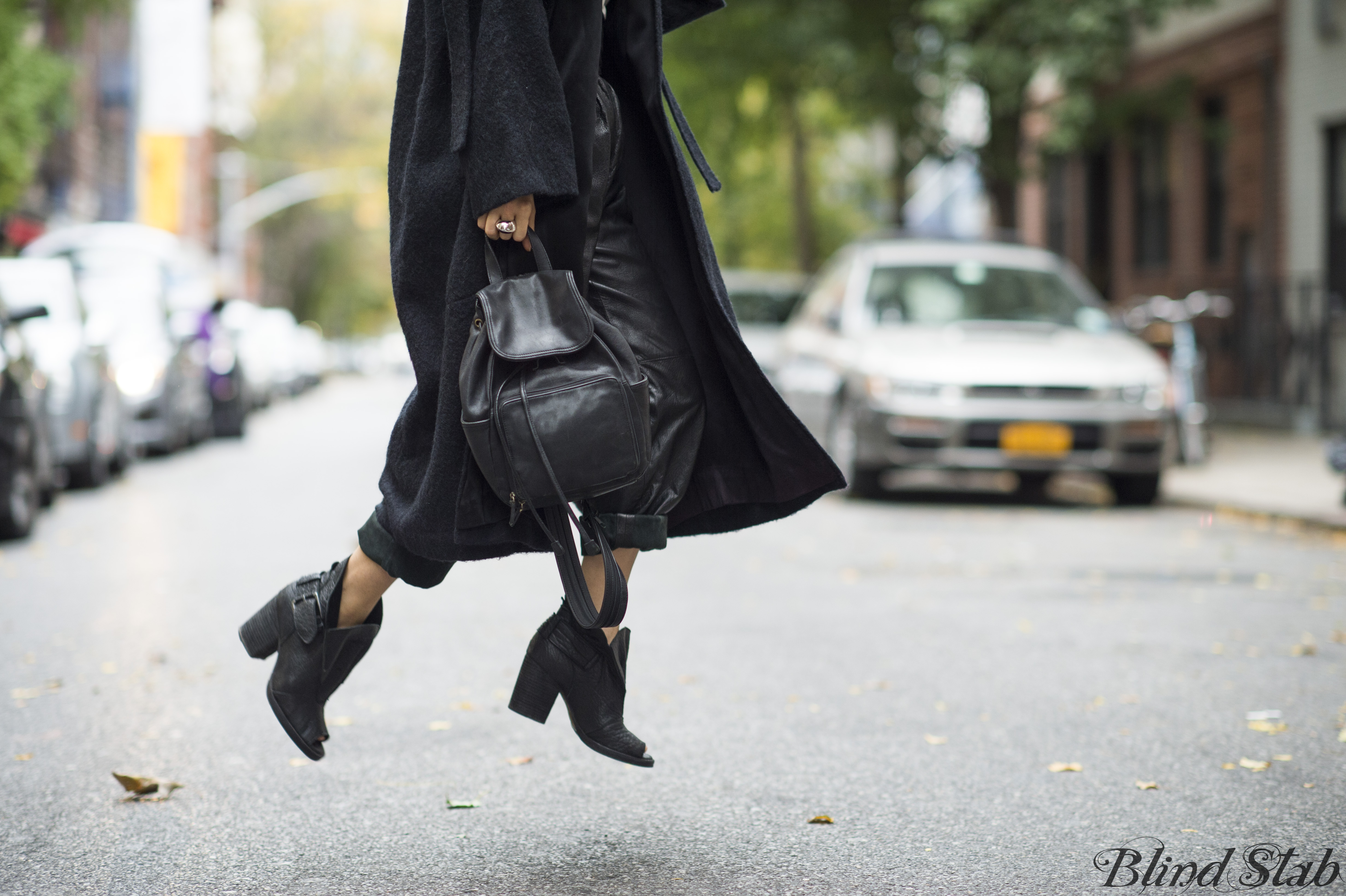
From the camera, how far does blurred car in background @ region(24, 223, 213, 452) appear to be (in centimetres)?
1593

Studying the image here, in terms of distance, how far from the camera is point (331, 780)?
4.13m

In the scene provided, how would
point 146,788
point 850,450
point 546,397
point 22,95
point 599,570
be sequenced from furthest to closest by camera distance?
point 22,95 → point 850,450 → point 146,788 → point 599,570 → point 546,397

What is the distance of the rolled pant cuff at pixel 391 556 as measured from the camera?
341 centimetres

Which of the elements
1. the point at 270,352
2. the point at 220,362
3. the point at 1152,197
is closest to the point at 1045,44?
the point at 1152,197

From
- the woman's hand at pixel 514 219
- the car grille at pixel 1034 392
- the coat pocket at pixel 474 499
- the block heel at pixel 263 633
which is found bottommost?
the car grille at pixel 1034 392

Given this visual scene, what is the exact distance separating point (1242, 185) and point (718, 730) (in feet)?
62.9

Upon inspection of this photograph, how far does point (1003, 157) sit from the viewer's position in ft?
61.1

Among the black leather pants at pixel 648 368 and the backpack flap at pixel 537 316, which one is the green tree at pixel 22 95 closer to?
the black leather pants at pixel 648 368

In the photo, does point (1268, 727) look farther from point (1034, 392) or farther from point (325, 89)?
point (325, 89)

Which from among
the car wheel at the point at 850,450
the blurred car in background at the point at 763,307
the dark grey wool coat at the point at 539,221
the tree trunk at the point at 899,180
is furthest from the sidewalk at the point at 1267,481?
the dark grey wool coat at the point at 539,221

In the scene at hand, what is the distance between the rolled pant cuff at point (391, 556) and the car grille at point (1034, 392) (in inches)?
308

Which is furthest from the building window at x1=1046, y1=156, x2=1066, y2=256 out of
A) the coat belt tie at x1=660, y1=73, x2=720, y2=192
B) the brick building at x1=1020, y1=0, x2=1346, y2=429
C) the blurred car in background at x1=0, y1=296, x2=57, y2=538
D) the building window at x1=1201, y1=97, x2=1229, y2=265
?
the coat belt tie at x1=660, y1=73, x2=720, y2=192

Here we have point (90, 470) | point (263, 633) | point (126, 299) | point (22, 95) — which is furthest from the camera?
point (126, 299)

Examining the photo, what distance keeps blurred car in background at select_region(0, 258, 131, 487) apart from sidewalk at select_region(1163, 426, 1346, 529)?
303 inches
